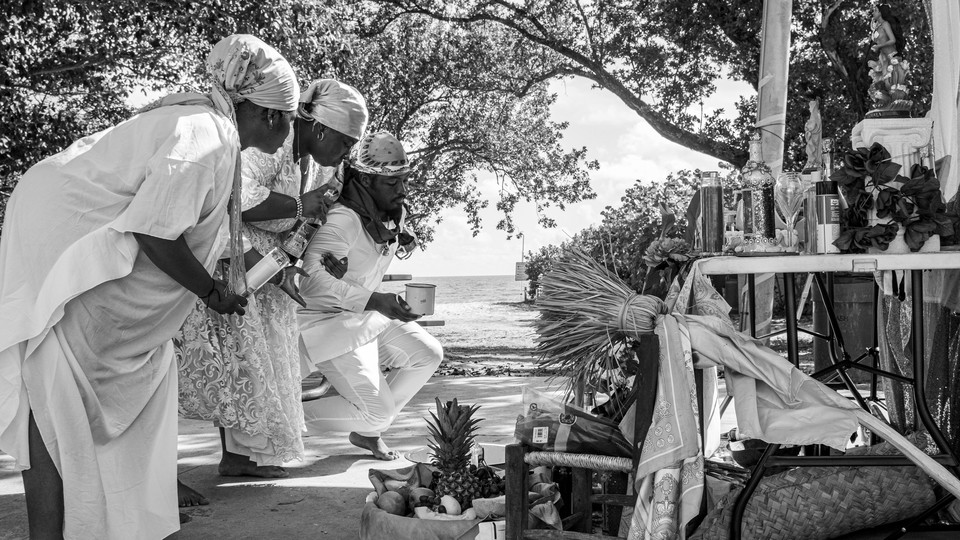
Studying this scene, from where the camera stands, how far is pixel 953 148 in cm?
372

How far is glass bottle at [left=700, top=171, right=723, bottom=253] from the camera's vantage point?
3229 millimetres

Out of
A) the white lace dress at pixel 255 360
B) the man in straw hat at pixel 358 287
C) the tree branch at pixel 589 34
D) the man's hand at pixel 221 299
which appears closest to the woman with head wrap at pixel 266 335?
the white lace dress at pixel 255 360

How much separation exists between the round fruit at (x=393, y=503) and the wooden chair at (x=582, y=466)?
565 mm

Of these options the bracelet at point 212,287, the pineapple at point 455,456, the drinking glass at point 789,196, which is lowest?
the pineapple at point 455,456

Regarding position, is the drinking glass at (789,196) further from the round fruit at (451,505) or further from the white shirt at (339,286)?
the white shirt at (339,286)

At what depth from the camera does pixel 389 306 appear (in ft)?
15.1

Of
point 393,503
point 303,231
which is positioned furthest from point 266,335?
point 393,503

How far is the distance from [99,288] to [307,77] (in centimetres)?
744

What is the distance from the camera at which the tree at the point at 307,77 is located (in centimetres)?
921

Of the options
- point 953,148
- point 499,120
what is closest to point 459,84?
point 499,120

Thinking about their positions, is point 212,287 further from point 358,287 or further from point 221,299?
point 358,287

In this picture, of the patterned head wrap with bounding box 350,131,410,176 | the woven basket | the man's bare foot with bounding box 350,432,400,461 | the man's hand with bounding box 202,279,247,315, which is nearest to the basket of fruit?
the woven basket

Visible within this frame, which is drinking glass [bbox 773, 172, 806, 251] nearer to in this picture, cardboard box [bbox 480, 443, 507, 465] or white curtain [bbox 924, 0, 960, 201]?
white curtain [bbox 924, 0, 960, 201]

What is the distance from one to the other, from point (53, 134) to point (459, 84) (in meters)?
6.90
